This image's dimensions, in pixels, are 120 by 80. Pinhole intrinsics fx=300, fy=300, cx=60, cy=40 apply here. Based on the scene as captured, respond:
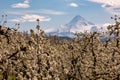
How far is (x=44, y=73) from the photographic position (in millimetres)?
9766

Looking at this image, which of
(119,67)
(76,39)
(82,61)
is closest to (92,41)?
(82,61)

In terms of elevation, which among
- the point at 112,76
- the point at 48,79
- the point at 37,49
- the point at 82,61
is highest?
the point at 37,49

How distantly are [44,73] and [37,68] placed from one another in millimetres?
376

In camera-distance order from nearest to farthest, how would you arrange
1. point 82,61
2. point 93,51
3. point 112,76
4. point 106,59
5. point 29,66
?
point 29,66, point 112,76, point 106,59, point 93,51, point 82,61

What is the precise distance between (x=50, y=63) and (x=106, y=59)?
12.0 m

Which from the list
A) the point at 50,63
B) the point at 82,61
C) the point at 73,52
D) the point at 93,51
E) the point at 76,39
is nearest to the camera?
the point at 50,63

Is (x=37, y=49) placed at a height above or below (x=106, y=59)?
A: above

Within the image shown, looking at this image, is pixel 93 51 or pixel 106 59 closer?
pixel 106 59

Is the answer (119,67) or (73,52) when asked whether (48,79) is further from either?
(73,52)

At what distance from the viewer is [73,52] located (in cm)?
3088

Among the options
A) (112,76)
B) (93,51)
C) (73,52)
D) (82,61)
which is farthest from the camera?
(73,52)

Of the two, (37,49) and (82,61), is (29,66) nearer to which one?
(37,49)

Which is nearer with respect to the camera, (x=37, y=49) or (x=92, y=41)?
(x=37, y=49)

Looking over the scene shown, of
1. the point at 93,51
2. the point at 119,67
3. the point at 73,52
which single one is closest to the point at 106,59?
the point at 93,51
